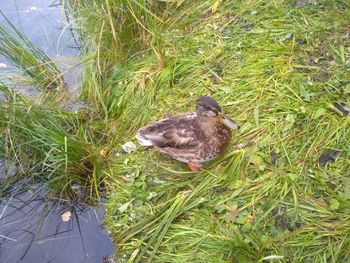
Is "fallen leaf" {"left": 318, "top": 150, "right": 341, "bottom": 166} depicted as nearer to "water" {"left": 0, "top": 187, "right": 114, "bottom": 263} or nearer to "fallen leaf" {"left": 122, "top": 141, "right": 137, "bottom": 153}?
"fallen leaf" {"left": 122, "top": 141, "right": 137, "bottom": 153}

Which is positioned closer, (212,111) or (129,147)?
(212,111)

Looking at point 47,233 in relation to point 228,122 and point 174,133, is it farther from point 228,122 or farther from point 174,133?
point 228,122

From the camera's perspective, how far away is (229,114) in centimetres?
329

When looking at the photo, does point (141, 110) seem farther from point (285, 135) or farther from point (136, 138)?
point (285, 135)

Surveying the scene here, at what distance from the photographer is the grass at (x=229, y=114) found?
8.41 feet

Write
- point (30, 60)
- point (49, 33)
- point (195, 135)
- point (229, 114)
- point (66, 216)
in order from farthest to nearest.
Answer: point (49, 33) < point (30, 60) < point (229, 114) < point (66, 216) < point (195, 135)

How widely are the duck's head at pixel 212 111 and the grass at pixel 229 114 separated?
0.83 feet

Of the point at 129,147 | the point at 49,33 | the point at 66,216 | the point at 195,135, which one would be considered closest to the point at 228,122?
the point at 195,135

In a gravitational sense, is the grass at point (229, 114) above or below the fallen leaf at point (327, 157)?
above

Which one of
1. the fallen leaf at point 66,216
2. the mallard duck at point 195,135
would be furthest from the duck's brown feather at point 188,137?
the fallen leaf at point 66,216

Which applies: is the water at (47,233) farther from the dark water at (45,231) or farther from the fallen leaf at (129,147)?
the fallen leaf at (129,147)

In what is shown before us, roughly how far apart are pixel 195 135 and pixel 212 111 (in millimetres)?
245

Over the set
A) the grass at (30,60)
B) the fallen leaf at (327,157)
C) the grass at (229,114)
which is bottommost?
the fallen leaf at (327,157)

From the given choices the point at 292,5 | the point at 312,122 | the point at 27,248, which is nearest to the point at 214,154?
the point at 312,122
